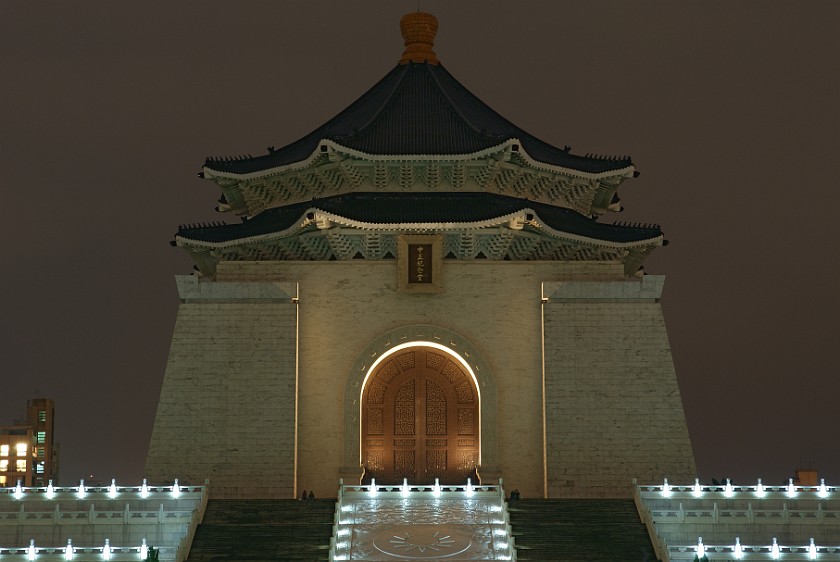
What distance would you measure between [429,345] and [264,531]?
782cm

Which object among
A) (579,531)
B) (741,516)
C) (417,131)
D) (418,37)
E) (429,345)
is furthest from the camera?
(418,37)

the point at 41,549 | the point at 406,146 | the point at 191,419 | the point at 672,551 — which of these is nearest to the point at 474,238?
the point at 406,146

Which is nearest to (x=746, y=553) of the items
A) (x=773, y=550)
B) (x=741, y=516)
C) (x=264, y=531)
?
(x=773, y=550)

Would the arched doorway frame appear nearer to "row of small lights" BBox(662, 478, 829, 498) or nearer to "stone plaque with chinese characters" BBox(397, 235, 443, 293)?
"stone plaque with chinese characters" BBox(397, 235, 443, 293)

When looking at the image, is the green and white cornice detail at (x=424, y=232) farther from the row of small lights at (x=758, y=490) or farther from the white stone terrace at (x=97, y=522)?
the white stone terrace at (x=97, y=522)

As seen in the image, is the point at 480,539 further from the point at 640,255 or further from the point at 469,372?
the point at 640,255

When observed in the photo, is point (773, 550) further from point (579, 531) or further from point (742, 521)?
point (579, 531)

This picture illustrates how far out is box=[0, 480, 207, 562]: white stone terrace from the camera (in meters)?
23.8

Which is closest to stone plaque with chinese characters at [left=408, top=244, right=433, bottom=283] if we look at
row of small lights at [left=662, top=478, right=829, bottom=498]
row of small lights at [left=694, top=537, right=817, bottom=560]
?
row of small lights at [left=662, top=478, right=829, bottom=498]

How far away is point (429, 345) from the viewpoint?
3167 cm

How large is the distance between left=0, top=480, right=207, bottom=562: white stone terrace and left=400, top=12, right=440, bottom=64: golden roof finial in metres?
14.1

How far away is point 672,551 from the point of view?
2403cm

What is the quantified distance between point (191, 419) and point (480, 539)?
351 inches

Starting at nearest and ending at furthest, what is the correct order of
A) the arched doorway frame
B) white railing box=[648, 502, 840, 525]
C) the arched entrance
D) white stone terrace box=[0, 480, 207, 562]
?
white stone terrace box=[0, 480, 207, 562] < white railing box=[648, 502, 840, 525] < the arched doorway frame < the arched entrance
